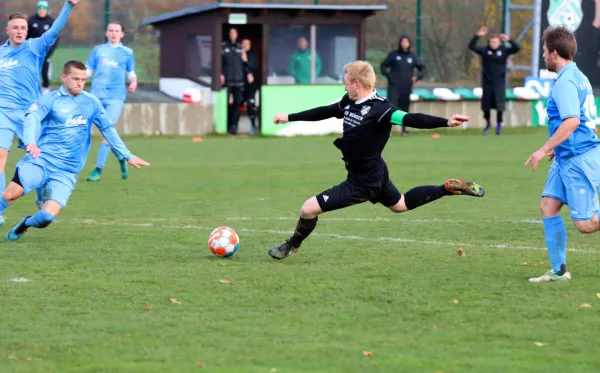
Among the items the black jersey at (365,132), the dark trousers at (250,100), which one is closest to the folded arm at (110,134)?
the black jersey at (365,132)

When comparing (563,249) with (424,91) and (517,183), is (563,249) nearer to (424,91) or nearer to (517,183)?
(517,183)

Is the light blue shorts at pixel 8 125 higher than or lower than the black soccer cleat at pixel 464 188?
higher

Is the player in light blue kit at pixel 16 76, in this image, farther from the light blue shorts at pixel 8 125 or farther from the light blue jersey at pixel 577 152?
the light blue jersey at pixel 577 152

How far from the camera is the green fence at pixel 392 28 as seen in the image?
25875 mm

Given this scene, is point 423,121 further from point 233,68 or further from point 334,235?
point 233,68

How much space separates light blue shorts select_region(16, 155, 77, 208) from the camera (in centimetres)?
934

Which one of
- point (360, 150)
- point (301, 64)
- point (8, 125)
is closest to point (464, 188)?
point (360, 150)

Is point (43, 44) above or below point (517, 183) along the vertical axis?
above

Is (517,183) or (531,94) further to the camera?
(531,94)

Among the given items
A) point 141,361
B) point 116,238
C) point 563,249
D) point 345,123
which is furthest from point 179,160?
point 141,361

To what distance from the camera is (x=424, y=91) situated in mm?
26781

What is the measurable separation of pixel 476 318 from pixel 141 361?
2.15 meters

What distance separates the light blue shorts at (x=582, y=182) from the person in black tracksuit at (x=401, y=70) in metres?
16.9

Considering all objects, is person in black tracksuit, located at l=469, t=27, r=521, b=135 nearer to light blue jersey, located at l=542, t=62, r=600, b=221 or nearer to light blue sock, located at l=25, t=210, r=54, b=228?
light blue sock, located at l=25, t=210, r=54, b=228
